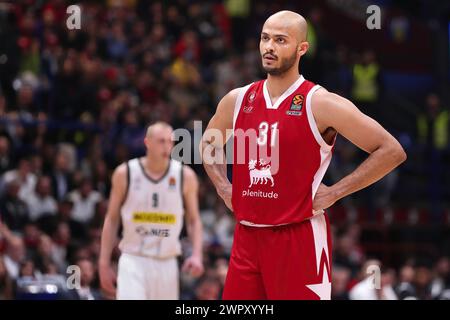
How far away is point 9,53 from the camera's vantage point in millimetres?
14789

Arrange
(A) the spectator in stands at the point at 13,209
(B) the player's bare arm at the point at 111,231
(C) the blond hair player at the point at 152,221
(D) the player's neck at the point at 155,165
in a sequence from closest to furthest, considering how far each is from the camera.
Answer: (B) the player's bare arm at the point at 111,231 → (C) the blond hair player at the point at 152,221 → (D) the player's neck at the point at 155,165 → (A) the spectator in stands at the point at 13,209

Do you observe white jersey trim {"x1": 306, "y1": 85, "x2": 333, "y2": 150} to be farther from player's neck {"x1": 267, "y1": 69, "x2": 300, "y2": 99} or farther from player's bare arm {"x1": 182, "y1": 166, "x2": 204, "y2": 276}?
player's bare arm {"x1": 182, "y1": 166, "x2": 204, "y2": 276}

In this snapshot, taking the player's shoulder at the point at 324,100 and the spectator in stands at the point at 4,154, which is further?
the spectator in stands at the point at 4,154

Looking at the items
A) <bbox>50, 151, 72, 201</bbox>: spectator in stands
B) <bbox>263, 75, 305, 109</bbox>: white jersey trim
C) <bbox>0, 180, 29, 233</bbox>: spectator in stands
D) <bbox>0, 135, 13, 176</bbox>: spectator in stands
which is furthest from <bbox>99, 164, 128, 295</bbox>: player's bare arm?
<bbox>50, 151, 72, 201</bbox>: spectator in stands

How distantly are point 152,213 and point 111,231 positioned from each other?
0.51 m

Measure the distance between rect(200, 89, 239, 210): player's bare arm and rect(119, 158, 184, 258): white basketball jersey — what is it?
252 centimetres

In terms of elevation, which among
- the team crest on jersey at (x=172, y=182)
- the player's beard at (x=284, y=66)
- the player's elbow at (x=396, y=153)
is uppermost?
the player's beard at (x=284, y=66)

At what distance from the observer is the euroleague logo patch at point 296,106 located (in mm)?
6336

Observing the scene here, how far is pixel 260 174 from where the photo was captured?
6.36 meters

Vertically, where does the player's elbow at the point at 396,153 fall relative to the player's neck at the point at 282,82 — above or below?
below

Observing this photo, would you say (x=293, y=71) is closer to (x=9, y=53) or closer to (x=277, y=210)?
(x=277, y=210)

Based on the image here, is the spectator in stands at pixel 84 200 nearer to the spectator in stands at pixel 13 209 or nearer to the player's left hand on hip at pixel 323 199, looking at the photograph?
the spectator in stands at pixel 13 209

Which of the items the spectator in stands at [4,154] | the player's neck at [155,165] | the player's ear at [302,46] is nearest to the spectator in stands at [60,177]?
the spectator in stands at [4,154]

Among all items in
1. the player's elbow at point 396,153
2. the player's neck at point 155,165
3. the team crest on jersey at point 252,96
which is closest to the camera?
the player's elbow at point 396,153
